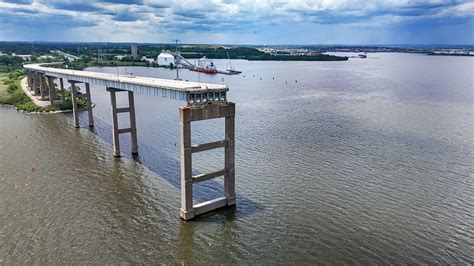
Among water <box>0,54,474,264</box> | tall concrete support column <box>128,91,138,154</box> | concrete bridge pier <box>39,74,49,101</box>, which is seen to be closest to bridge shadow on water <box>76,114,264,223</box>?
water <box>0,54,474,264</box>

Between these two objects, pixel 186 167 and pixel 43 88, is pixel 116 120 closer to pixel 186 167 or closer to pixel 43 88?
pixel 186 167

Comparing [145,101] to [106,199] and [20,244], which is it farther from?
[20,244]

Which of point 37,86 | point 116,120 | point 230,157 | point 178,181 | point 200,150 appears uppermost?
point 200,150

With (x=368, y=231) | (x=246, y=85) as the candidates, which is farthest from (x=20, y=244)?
(x=246, y=85)

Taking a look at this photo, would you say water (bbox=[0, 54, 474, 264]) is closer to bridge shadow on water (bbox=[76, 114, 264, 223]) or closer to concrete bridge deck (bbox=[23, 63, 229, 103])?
bridge shadow on water (bbox=[76, 114, 264, 223])

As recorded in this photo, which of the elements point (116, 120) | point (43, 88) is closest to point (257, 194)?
point (116, 120)

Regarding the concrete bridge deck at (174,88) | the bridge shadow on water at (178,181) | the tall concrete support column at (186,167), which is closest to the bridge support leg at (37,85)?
the bridge shadow on water at (178,181)
